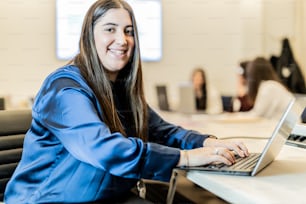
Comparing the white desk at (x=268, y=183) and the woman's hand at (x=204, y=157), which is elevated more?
the woman's hand at (x=204, y=157)

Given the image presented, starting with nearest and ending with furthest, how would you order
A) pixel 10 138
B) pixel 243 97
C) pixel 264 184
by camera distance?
pixel 264 184 < pixel 10 138 < pixel 243 97

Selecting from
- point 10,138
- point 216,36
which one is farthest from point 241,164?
point 216,36

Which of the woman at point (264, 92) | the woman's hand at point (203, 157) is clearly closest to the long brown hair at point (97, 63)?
the woman's hand at point (203, 157)

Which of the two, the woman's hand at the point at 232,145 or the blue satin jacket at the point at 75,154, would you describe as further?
the woman's hand at the point at 232,145

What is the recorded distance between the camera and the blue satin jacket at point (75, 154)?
978 millimetres

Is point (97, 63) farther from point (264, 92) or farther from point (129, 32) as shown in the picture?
point (264, 92)

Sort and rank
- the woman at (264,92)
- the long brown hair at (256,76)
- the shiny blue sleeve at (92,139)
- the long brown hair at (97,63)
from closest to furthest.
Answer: the shiny blue sleeve at (92,139) < the long brown hair at (97,63) < the woman at (264,92) < the long brown hair at (256,76)

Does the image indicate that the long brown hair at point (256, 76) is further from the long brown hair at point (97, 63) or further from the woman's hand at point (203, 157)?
the woman's hand at point (203, 157)

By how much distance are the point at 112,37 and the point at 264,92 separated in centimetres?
197

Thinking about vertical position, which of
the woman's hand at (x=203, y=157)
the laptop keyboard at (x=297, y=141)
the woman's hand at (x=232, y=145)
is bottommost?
the laptop keyboard at (x=297, y=141)

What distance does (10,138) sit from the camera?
51.8 inches

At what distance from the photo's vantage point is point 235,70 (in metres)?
4.75

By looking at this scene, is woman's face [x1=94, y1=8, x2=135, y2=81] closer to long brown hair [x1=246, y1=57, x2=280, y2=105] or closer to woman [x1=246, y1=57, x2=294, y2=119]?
woman [x1=246, y1=57, x2=294, y2=119]

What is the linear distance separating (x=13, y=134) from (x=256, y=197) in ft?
2.64
